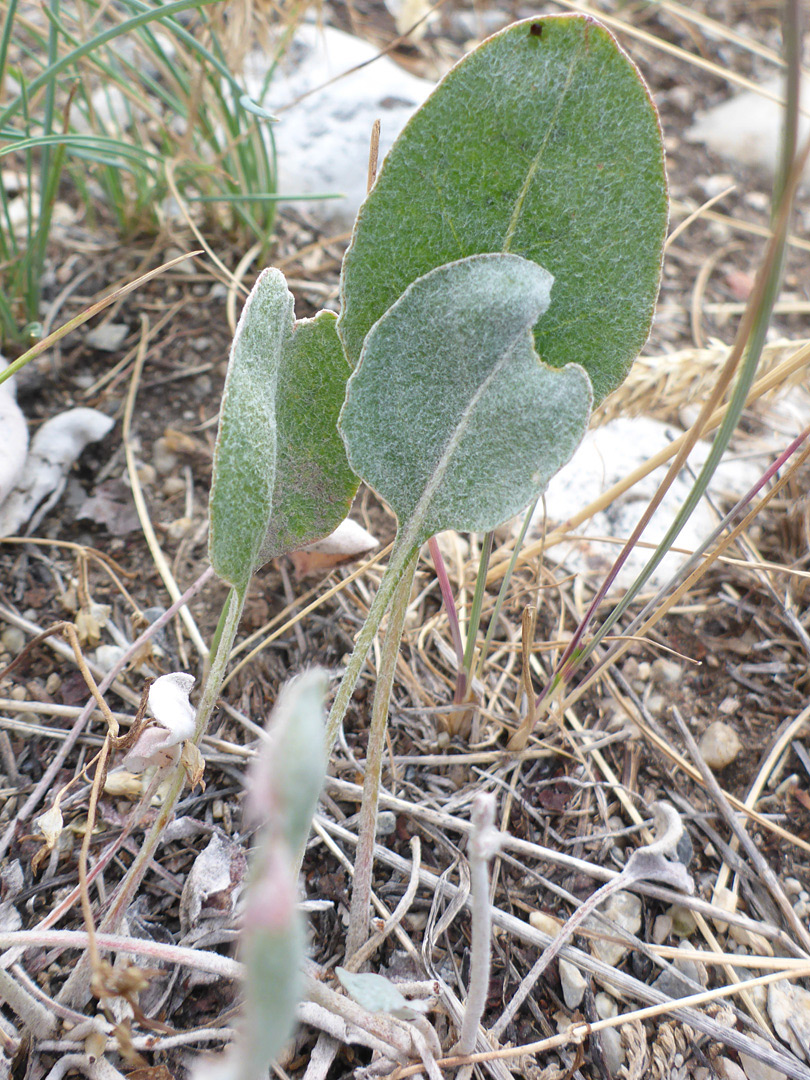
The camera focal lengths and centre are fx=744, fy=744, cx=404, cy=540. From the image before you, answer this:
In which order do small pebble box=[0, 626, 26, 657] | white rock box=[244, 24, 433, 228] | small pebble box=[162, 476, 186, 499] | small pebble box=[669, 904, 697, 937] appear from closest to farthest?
small pebble box=[669, 904, 697, 937] < small pebble box=[0, 626, 26, 657] < small pebble box=[162, 476, 186, 499] < white rock box=[244, 24, 433, 228]

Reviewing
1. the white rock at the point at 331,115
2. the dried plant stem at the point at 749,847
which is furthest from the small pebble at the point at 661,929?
the white rock at the point at 331,115

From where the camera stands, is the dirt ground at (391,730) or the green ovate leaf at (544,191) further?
the dirt ground at (391,730)

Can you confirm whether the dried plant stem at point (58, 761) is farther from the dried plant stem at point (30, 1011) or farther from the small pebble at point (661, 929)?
the small pebble at point (661, 929)

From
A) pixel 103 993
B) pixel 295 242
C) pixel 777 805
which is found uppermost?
pixel 295 242

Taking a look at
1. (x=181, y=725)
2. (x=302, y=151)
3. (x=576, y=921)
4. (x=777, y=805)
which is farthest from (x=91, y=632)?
(x=302, y=151)

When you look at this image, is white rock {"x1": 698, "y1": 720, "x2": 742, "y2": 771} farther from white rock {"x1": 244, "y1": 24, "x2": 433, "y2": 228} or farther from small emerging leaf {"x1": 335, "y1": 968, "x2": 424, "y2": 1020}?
white rock {"x1": 244, "y1": 24, "x2": 433, "y2": 228}

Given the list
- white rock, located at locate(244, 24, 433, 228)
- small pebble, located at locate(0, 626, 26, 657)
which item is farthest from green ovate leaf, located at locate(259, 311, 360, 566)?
white rock, located at locate(244, 24, 433, 228)

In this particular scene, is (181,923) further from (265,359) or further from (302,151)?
(302,151)
